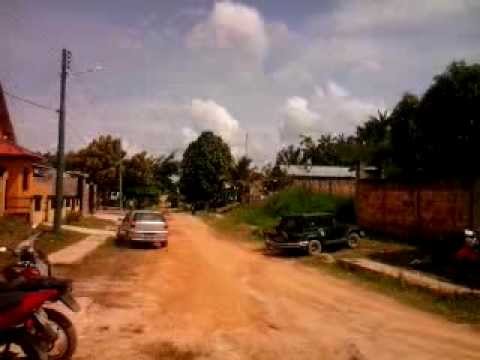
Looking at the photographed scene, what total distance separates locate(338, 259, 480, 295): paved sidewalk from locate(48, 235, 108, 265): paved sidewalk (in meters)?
8.99

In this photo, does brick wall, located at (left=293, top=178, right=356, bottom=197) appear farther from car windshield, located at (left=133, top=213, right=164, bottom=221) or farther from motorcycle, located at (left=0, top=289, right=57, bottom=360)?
motorcycle, located at (left=0, top=289, right=57, bottom=360)

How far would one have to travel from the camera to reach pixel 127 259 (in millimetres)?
19656

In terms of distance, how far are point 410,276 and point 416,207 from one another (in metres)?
8.94

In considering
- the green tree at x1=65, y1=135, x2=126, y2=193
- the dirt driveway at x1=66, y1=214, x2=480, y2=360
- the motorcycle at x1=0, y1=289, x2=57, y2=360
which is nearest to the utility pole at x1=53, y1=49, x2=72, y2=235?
the dirt driveway at x1=66, y1=214, x2=480, y2=360

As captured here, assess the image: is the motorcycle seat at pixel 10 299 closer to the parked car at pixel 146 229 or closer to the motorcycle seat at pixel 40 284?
the motorcycle seat at pixel 40 284

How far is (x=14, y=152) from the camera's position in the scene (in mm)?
28844

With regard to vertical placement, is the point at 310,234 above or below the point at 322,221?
below

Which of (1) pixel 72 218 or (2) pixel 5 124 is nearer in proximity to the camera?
(2) pixel 5 124

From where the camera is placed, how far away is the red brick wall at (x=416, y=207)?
20812 millimetres

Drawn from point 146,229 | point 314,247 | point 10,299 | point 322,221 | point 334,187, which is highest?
point 334,187

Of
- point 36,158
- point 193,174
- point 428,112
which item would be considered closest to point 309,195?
point 428,112

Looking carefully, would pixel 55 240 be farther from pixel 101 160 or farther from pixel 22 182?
pixel 101 160

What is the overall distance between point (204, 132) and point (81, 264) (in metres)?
56.0

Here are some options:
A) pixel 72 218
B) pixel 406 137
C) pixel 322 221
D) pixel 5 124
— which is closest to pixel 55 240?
pixel 322 221
